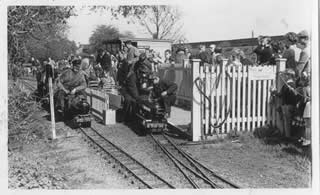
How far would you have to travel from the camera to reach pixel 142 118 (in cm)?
522

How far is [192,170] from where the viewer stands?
14.0ft

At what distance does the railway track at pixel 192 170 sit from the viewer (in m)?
4.07

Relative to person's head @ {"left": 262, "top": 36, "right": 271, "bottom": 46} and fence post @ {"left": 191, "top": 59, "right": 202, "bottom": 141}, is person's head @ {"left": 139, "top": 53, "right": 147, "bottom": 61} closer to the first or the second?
fence post @ {"left": 191, "top": 59, "right": 202, "bottom": 141}

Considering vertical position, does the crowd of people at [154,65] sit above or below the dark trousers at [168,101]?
above

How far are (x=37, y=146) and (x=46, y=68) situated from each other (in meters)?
0.86

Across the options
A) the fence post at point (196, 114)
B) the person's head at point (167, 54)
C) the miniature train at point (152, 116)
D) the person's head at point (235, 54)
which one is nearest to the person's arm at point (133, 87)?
the miniature train at point (152, 116)

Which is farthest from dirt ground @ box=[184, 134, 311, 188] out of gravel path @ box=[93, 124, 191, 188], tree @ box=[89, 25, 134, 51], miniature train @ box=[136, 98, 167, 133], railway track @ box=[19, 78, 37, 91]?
railway track @ box=[19, 78, 37, 91]

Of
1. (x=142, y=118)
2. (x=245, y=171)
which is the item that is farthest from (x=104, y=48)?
(x=245, y=171)

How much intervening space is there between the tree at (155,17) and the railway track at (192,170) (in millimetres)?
1239

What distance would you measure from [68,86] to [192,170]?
7.11 ft

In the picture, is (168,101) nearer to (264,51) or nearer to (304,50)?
(264,51)

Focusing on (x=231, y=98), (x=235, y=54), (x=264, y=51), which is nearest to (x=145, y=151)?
(x=231, y=98)

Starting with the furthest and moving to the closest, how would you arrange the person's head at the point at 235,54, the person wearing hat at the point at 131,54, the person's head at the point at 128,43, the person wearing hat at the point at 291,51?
the person's head at the point at 235,54 < the person wearing hat at the point at 131,54 < the person's head at the point at 128,43 < the person wearing hat at the point at 291,51

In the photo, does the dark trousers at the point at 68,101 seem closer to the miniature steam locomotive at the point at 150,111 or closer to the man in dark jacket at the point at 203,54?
the miniature steam locomotive at the point at 150,111
